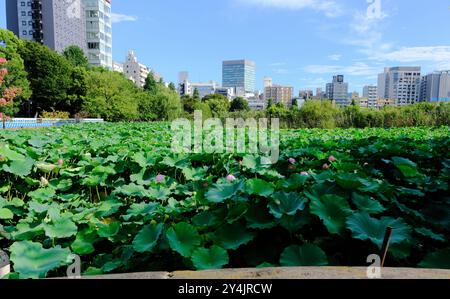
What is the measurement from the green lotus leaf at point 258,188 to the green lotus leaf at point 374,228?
325 millimetres

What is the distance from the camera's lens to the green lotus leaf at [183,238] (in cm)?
106

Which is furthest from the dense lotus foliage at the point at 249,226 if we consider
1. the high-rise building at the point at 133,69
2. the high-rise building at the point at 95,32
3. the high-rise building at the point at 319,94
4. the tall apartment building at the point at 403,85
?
the high-rise building at the point at 319,94

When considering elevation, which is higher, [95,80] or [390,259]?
[95,80]

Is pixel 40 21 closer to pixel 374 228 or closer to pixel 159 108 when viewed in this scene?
pixel 159 108

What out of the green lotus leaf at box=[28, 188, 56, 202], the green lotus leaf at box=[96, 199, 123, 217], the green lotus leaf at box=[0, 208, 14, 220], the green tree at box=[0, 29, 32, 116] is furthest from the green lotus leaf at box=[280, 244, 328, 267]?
the green tree at box=[0, 29, 32, 116]

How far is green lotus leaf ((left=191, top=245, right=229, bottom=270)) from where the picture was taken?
3.17ft

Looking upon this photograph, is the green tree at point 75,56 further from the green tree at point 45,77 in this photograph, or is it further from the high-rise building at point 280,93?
the high-rise building at point 280,93

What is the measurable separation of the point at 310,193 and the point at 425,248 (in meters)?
0.45

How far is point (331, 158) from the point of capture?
2.12m

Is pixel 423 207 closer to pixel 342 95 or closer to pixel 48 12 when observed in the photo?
pixel 48 12

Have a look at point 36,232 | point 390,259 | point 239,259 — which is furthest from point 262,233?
point 36,232

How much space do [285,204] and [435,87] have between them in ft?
310

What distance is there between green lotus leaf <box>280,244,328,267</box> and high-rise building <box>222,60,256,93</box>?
153 m

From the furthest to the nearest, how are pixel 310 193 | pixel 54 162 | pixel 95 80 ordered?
pixel 95 80, pixel 54 162, pixel 310 193
